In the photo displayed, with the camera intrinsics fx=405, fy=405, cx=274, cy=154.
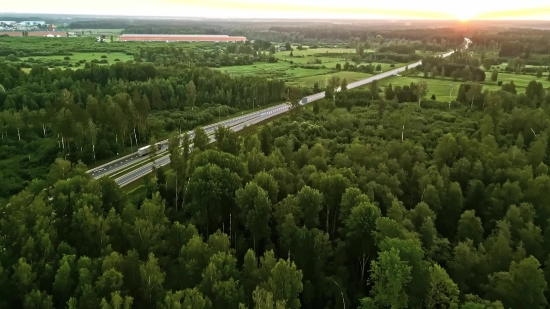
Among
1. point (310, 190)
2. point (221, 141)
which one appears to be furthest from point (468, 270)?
point (221, 141)

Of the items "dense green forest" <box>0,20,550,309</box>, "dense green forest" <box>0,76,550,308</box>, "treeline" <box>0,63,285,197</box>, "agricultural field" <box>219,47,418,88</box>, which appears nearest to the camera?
"dense green forest" <box>0,76,550,308</box>

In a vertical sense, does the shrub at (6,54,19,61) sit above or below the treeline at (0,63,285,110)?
above

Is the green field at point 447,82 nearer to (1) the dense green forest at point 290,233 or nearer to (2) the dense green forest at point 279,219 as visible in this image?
(2) the dense green forest at point 279,219

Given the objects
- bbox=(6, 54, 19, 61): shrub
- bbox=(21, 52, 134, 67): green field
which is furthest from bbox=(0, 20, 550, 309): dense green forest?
bbox=(6, 54, 19, 61): shrub

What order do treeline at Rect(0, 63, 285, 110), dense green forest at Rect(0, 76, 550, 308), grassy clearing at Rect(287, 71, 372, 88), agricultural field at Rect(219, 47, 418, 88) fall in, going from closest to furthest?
dense green forest at Rect(0, 76, 550, 308) < treeline at Rect(0, 63, 285, 110) < grassy clearing at Rect(287, 71, 372, 88) < agricultural field at Rect(219, 47, 418, 88)

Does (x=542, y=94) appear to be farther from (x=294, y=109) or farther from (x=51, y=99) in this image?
(x=51, y=99)

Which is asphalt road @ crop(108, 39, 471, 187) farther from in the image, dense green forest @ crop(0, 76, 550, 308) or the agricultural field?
the agricultural field
